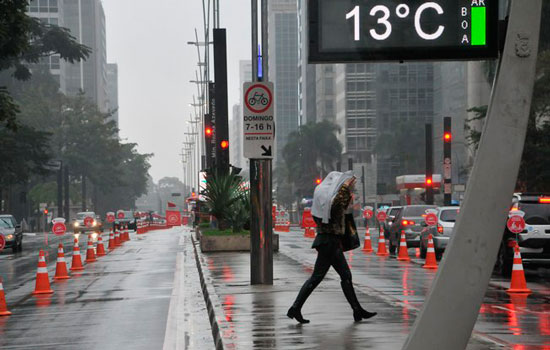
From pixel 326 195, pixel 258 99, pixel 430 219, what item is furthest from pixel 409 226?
pixel 326 195

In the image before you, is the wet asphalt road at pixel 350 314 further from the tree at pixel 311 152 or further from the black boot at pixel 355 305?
the tree at pixel 311 152

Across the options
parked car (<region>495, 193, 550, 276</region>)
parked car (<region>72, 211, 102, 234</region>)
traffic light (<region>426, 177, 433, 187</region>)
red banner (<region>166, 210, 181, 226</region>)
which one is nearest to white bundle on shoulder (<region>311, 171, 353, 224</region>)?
parked car (<region>495, 193, 550, 276</region>)

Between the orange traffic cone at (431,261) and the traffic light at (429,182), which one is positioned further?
the traffic light at (429,182)

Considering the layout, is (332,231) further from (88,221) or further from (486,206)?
(88,221)

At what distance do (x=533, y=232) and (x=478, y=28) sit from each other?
46.2 feet

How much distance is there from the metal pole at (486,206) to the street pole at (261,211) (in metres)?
10.8

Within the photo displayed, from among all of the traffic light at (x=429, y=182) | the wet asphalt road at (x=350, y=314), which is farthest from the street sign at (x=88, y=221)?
the wet asphalt road at (x=350, y=314)

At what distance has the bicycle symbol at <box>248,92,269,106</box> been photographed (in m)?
18.1

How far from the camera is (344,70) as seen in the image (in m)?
144

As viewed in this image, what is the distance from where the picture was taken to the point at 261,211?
18625mm

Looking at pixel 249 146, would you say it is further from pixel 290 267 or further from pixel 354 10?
pixel 354 10

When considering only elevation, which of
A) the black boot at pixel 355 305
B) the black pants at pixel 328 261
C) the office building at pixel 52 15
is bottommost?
the black boot at pixel 355 305

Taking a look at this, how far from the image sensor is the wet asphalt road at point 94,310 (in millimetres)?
12858

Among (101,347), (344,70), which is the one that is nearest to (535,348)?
(101,347)
